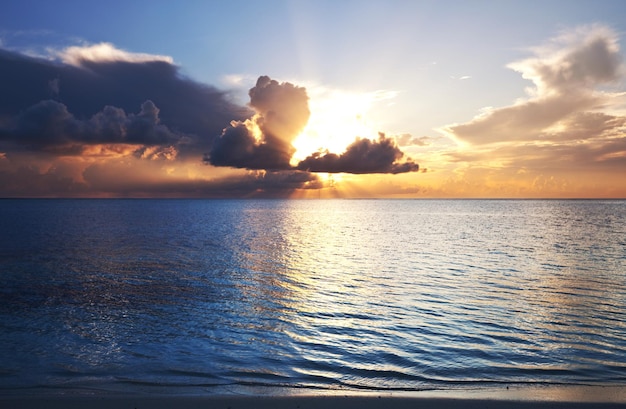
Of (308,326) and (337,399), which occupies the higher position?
(337,399)

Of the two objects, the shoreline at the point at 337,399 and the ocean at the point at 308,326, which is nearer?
the shoreline at the point at 337,399

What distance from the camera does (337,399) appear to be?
1241 centimetres

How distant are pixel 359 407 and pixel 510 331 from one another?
42.4ft

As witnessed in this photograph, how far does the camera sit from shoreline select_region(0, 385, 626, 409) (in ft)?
39.6

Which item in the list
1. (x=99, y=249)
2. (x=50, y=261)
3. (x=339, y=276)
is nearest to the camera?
(x=339, y=276)

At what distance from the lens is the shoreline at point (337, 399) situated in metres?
12.1

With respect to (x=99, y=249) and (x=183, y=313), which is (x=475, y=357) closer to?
(x=183, y=313)

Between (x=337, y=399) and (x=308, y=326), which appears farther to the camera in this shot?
(x=308, y=326)

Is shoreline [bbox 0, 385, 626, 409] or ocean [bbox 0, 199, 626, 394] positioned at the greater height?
shoreline [bbox 0, 385, 626, 409]

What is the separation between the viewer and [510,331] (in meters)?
21.2

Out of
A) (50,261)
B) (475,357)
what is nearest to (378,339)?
(475,357)

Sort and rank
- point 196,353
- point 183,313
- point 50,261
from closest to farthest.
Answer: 1. point 196,353
2. point 183,313
3. point 50,261

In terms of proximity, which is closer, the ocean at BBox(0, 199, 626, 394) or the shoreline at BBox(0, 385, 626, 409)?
the shoreline at BBox(0, 385, 626, 409)

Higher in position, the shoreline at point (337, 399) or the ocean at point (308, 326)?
the shoreline at point (337, 399)
